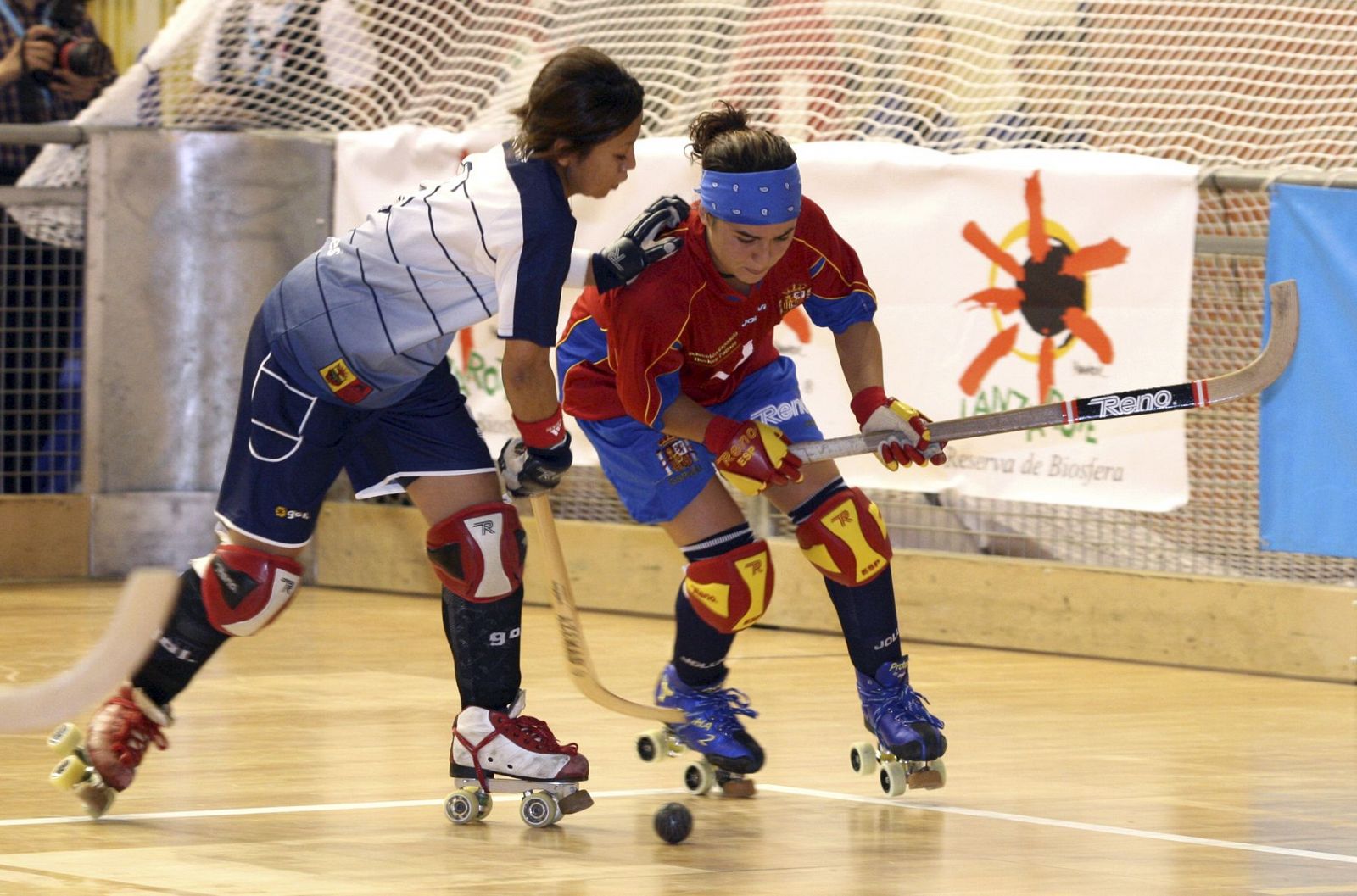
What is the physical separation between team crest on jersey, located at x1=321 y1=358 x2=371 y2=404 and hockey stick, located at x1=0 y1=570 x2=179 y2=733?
Answer: 6.46ft

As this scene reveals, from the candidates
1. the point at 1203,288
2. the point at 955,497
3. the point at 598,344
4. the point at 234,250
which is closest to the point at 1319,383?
the point at 1203,288

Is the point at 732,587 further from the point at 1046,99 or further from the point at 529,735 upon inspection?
the point at 1046,99

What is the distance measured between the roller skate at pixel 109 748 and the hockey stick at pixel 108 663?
2.02 metres

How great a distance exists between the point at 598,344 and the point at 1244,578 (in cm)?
293

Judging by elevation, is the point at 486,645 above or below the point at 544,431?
below

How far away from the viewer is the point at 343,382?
4.23 m

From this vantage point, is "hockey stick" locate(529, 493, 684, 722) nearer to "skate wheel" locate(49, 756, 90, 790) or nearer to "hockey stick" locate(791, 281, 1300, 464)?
"hockey stick" locate(791, 281, 1300, 464)

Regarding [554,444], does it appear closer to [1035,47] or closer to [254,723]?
[254,723]

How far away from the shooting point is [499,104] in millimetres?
8578

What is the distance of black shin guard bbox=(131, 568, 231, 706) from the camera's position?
4.30 m

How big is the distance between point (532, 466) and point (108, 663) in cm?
198

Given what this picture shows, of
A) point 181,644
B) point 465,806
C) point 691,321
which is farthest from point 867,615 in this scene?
point 181,644

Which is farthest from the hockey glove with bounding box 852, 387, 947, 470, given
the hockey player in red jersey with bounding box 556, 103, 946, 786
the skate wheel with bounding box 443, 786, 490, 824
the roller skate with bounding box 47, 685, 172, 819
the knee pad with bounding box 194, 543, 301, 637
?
the roller skate with bounding box 47, 685, 172, 819

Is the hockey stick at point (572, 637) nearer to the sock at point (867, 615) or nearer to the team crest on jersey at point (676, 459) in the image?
the team crest on jersey at point (676, 459)
